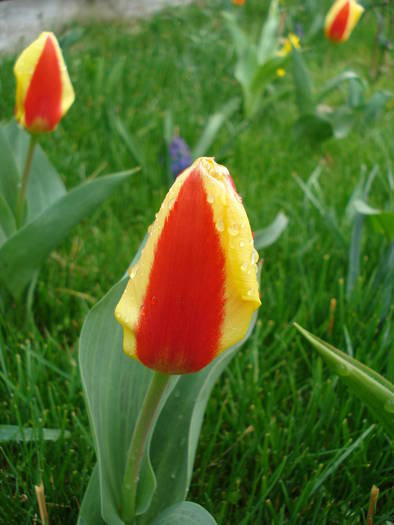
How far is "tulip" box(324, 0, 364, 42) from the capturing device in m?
2.45

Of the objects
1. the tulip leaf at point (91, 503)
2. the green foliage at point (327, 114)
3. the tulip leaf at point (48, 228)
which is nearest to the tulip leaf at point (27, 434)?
the tulip leaf at point (91, 503)

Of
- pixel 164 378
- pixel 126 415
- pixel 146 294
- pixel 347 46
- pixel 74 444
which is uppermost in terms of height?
pixel 146 294

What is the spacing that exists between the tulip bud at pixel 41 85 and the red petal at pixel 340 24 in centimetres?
173

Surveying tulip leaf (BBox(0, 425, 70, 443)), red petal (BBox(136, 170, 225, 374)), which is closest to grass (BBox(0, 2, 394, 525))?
tulip leaf (BBox(0, 425, 70, 443))

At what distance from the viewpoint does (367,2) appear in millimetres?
3211

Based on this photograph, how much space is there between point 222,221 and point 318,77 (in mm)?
3050

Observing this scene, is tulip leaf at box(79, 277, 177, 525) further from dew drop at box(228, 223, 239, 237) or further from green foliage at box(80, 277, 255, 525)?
dew drop at box(228, 223, 239, 237)

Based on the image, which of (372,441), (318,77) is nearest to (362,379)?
(372,441)

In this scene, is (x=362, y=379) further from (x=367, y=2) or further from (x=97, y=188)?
(x=367, y=2)

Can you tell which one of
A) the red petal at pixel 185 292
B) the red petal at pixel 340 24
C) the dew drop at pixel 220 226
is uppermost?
the dew drop at pixel 220 226

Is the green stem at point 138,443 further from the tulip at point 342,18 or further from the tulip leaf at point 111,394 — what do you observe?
the tulip at point 342,18

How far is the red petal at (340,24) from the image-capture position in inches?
96.3

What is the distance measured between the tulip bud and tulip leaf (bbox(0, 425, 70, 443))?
0.52 metres

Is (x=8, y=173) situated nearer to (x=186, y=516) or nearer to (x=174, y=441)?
(x=174, y=441)
